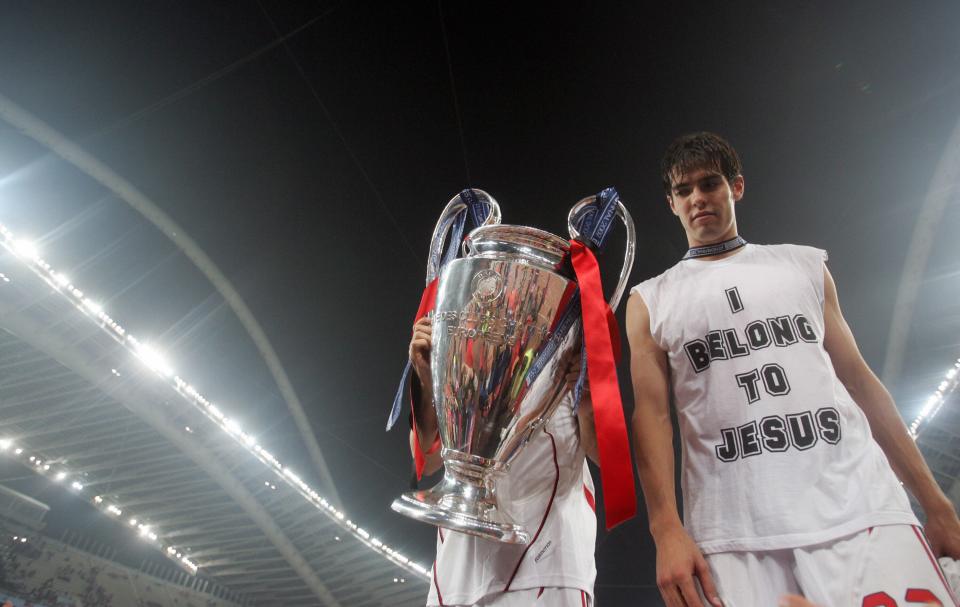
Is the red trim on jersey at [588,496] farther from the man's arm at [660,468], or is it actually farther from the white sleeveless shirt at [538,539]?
the man's arm at [660,468]

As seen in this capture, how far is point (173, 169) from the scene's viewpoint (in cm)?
360

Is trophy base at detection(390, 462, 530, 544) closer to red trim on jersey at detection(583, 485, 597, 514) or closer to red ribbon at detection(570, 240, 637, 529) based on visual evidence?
red ribbon at detection(570, 240, 637, 529)

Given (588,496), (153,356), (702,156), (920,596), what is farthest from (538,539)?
(153,356)

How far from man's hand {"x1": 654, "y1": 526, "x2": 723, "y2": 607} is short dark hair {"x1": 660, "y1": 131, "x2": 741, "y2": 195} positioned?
0.73 m

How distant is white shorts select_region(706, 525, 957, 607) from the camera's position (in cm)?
68

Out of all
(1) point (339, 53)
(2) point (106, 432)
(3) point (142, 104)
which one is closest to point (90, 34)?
(3) point (142, 104)

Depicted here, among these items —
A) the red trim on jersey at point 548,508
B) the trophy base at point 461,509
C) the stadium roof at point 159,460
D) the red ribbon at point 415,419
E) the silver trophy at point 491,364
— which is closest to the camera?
the trophy base at point 461,509

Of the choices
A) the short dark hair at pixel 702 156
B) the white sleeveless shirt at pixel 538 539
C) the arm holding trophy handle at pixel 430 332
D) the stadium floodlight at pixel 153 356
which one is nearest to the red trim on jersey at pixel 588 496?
the white sleeveless shirt at pixel 538 539

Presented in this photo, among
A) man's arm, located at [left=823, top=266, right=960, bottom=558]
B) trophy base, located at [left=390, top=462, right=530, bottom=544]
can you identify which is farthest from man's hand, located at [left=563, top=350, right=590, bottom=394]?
man's arm, located at [left=823, top=266, right=960, bottom=558]

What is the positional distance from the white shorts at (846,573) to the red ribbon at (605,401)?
0.17 m

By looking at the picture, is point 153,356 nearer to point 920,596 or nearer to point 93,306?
point 93,306

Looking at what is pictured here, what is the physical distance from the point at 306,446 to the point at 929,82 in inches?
299

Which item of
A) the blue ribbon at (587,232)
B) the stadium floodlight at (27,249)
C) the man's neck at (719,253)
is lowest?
the blue ribbon at (587,232)

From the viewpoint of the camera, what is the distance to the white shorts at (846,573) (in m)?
0.68
